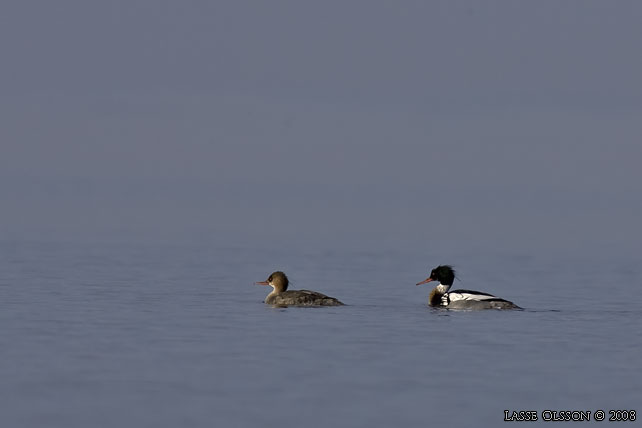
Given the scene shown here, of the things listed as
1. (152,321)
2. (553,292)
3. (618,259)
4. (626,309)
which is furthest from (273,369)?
(618,259)

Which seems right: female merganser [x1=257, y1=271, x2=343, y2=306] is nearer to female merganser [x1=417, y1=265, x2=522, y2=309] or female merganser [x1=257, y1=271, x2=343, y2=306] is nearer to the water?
the water

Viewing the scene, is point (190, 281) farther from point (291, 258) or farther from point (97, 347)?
point (291, 258)

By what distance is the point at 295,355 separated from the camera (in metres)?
21.3

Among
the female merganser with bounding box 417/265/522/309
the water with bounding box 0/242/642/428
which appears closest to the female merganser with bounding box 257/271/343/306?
the water with bounding box 0/242/642/428

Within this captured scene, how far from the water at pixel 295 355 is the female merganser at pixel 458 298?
628 millimetres

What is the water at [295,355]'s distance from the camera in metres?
16.7

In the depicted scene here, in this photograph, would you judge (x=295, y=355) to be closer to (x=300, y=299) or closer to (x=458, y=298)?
(x=300, y=299)

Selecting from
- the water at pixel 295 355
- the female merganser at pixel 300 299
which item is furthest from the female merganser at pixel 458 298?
the female merganser at pixel 300 299

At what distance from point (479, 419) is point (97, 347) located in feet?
27.0

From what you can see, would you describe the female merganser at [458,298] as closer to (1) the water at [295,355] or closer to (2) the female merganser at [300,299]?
(1) the water at [295,355]

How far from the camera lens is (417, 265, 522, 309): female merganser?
30550 millimetres

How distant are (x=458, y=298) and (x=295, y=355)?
10.8m

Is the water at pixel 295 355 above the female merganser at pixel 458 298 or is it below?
below

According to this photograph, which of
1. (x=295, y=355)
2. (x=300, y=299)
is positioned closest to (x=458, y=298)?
(x=300, y=299)
